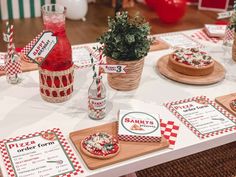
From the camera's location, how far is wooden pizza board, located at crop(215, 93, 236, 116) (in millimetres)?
1709

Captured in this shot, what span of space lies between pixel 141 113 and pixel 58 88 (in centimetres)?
39

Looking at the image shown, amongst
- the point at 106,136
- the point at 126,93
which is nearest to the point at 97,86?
the point at 106,136

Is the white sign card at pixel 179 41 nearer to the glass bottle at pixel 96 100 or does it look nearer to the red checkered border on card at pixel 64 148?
the glass bottle at pixel 96 100

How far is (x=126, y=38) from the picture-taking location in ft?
5.49

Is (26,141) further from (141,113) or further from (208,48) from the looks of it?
(208,48)

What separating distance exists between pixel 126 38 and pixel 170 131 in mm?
464

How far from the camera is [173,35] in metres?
2.52

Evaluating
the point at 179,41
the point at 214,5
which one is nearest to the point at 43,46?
the point at 179,41

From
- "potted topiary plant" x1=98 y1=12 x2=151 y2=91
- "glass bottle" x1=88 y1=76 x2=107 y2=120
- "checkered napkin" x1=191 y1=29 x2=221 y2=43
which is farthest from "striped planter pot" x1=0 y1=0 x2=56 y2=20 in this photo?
"glass bottle" x1=88 y1=76 x2=107 y2=120

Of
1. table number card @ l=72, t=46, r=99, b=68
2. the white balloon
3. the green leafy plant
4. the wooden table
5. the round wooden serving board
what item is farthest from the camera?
the white balloon

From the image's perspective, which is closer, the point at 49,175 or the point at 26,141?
the point at 49,175

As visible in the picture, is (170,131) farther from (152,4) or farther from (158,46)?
(152,4)

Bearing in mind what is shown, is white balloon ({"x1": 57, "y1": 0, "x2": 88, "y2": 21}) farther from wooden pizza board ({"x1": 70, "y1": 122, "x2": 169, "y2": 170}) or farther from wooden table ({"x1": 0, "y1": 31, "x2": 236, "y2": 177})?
wooden pizza board ({"x1": 70, "y1": 122, "x2": 169, "y2": 170})

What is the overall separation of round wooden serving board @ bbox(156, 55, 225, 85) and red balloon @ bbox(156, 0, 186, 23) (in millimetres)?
2673
